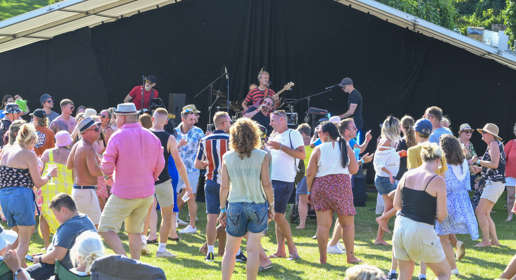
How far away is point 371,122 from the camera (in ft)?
46.7

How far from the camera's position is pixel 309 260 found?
754 centimetres

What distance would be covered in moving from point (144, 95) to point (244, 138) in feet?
26.0

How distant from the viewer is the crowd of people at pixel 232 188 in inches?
205

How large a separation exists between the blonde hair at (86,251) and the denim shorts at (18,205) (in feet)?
6.84

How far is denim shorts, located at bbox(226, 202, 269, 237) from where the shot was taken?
18.5 feet

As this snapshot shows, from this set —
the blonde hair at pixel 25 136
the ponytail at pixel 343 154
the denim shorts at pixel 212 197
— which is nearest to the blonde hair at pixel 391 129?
the ponytail at pixel 343 154

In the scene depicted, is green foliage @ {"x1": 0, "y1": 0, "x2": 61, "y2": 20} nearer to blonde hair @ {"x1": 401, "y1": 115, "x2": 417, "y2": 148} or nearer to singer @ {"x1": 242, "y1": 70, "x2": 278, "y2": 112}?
singer @ {"x1": 242, "y1": 70, "x2": 278, "y2": 112}

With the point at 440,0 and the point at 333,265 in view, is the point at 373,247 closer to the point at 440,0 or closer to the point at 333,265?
the point at 333,265

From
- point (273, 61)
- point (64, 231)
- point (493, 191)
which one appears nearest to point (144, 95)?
point (273, 61)

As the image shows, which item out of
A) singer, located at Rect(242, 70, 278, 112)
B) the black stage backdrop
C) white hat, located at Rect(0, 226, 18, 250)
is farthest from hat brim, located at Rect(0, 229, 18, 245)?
the black stage backdrop

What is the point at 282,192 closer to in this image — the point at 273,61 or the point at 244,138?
the point at 244,138

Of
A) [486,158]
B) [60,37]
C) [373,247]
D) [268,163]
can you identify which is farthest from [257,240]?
[60,37]

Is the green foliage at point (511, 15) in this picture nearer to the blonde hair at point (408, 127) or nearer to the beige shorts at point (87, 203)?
the blonde hair at point (408, 127)

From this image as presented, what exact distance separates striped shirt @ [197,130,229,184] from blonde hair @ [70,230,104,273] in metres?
2.70
